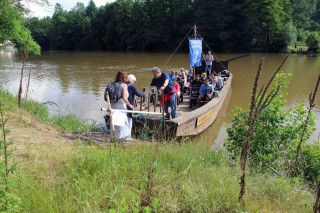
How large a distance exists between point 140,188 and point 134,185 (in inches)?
2.9

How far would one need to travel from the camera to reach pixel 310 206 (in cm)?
270

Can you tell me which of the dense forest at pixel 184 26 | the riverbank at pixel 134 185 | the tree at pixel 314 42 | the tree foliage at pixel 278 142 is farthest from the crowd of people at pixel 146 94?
the tree at pixel 314 42

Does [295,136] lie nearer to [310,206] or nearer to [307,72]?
[310,206]

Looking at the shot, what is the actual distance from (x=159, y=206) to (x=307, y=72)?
22840 mm

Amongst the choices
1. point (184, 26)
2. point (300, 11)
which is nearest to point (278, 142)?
point (184, 26)

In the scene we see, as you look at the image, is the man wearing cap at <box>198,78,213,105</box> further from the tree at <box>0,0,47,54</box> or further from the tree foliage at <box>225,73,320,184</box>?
the tree at <box>0,0,47,54</box>

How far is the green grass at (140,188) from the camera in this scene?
2.43 metres

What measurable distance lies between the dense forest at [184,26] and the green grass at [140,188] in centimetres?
2971

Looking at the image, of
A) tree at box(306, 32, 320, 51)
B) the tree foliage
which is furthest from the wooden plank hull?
tree at box(306, 32, 320, 51)

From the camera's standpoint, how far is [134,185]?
2814 millimetres

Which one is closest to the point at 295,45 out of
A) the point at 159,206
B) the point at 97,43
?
the point at 159,206

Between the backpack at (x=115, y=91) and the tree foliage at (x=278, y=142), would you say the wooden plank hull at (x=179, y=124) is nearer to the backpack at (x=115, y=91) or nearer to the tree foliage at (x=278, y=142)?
the backpack at (x=115, y=91)

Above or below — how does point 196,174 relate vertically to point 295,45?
below

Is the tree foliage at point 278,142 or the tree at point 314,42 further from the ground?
the tree at point 314,42
